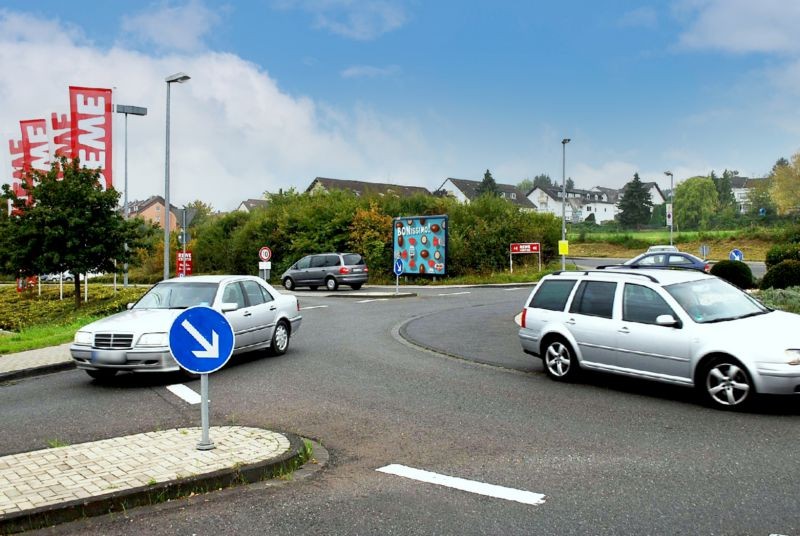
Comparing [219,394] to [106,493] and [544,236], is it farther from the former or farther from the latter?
[544,236]

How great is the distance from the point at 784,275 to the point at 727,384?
14.1m

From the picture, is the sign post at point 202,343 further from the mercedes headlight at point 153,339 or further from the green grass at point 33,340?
the green grass at point 33,340

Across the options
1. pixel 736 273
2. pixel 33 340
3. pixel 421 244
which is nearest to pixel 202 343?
pixel 33 340

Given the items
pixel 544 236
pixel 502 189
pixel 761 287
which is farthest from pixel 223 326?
pixel 502 189

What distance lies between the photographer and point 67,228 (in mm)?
24438

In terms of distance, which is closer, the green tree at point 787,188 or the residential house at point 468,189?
the green tree at point 787,188

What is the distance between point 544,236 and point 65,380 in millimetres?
32011

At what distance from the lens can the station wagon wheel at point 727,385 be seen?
7559 millimetres

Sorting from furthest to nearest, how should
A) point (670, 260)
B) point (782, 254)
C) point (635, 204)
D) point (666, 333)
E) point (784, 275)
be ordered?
point (635, 204), point (670, 260), point (782, 254), point (784, 275), point (666, 333)

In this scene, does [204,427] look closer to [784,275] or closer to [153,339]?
[153,339]

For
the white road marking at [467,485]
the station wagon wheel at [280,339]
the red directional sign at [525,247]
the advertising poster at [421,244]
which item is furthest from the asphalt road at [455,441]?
the red directional sign at [525,247]

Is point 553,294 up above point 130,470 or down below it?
above

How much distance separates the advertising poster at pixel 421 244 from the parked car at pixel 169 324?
72.8ft

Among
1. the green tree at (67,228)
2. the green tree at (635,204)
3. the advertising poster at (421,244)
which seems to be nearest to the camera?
the green tree at (67,228)
